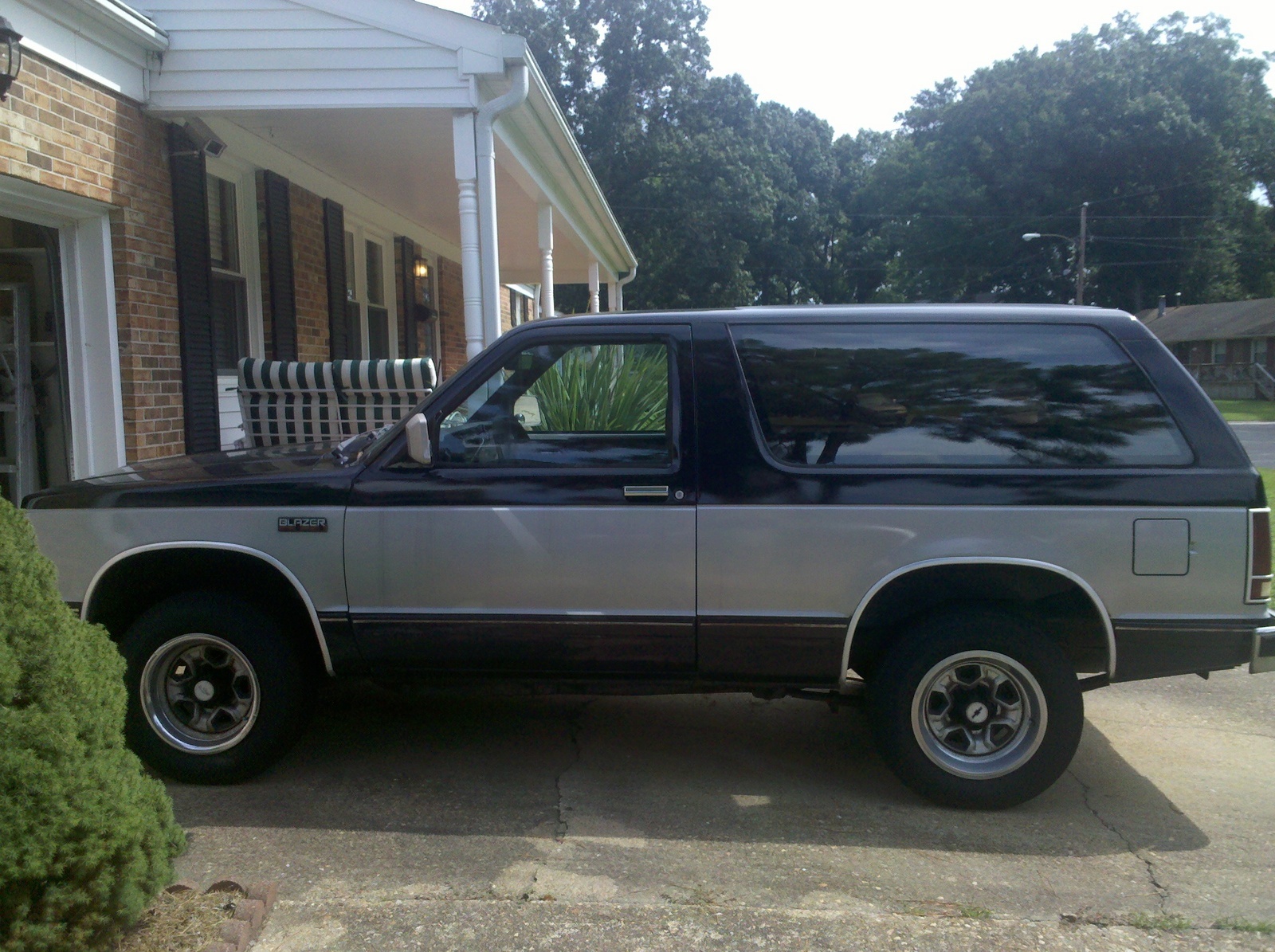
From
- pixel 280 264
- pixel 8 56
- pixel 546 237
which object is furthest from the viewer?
pixel 546 237

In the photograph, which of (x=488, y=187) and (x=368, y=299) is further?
(x=368, y=299)

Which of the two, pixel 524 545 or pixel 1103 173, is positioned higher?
pixel 1103 173

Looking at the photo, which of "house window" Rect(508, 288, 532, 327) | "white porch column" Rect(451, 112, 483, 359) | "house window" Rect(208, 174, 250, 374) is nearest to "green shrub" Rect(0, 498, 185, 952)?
"white porch column" Rect(451, 112, 483, 359)

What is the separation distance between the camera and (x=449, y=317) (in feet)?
53.1

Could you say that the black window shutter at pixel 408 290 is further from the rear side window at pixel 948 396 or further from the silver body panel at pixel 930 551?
the silver body panel at pixel 930 551

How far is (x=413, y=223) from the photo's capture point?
13.5 metres

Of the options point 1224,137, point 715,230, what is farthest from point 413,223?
point 1224,137

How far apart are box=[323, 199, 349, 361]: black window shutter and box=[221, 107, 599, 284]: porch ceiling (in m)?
0.36

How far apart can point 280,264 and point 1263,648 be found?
319 inches

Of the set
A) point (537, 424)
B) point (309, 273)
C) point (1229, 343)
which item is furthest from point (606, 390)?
point (1229, 343)

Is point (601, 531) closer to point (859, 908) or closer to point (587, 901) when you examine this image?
Result: point (587, 901)

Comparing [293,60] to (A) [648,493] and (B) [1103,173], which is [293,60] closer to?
(A) [648,493]

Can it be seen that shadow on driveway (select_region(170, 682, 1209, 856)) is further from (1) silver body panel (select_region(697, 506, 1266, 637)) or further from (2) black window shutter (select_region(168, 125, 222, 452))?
(2) black window shutter (select_region(168, 125, 222, 452))

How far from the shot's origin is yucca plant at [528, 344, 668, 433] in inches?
168
